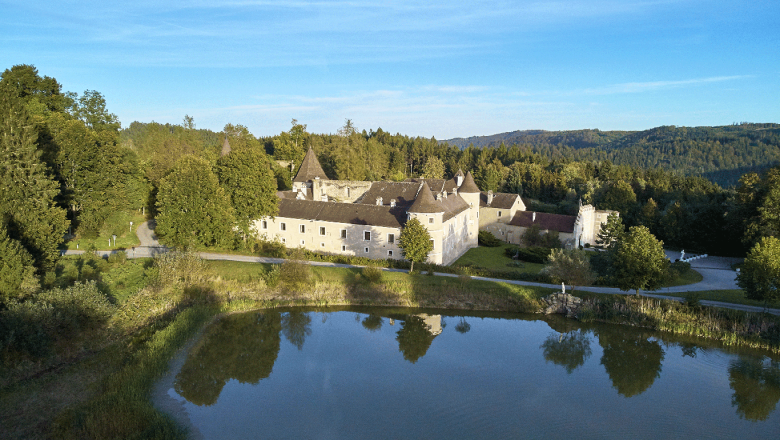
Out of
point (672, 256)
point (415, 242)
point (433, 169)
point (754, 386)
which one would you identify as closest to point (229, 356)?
point (415, 242)

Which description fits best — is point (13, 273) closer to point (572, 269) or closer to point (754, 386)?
point (572, 269)

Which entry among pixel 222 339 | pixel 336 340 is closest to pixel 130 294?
pixel 222 339

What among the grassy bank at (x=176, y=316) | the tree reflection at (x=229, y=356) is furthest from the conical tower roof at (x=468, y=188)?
the tree reflection at (x=229, y=356)

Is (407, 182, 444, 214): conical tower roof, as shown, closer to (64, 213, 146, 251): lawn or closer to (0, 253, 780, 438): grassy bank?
(0, 253, 780, 438): grassy bank

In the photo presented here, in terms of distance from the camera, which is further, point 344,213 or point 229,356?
point 344,213

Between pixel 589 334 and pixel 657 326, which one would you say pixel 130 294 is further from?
pixel 657 326

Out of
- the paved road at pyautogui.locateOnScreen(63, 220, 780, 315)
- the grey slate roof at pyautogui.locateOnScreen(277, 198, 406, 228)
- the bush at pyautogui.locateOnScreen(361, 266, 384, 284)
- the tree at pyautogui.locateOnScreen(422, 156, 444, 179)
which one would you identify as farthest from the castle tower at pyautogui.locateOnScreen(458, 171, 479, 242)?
the tree at pyautogui.locateOnScreen(422, 156, 444, 179)
